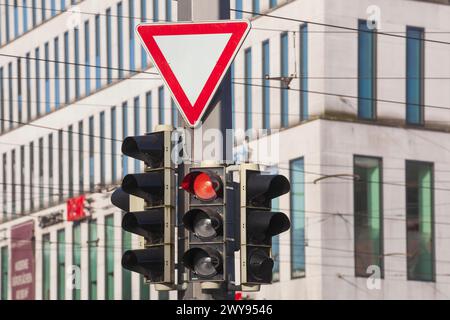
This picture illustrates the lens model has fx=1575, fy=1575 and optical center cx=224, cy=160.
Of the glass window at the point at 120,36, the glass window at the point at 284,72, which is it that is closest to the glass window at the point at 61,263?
the glass window at the point at 120,36

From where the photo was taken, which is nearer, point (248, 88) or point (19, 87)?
point (248, 88)

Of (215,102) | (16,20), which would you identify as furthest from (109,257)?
(215,102)

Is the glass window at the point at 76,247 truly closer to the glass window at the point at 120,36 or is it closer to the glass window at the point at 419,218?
the glass window at the point at 120,36

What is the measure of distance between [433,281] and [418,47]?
338 inches

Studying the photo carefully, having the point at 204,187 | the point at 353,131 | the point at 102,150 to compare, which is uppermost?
the point at 353,131

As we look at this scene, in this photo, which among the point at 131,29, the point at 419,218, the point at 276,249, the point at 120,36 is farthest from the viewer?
the point at 120,36

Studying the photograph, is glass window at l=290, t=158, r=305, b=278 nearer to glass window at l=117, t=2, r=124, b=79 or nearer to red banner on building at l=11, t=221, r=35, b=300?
glass window at l=117, t=2, r=124, b=79

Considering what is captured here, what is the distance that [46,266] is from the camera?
74.4 m

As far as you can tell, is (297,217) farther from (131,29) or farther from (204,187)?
(204,187)

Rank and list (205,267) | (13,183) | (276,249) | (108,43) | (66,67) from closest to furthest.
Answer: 1. (205,267)
2. (276,249)
3. (108,43)
4. (66,67)
5. (13,183)

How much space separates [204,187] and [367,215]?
43686 millimetres
